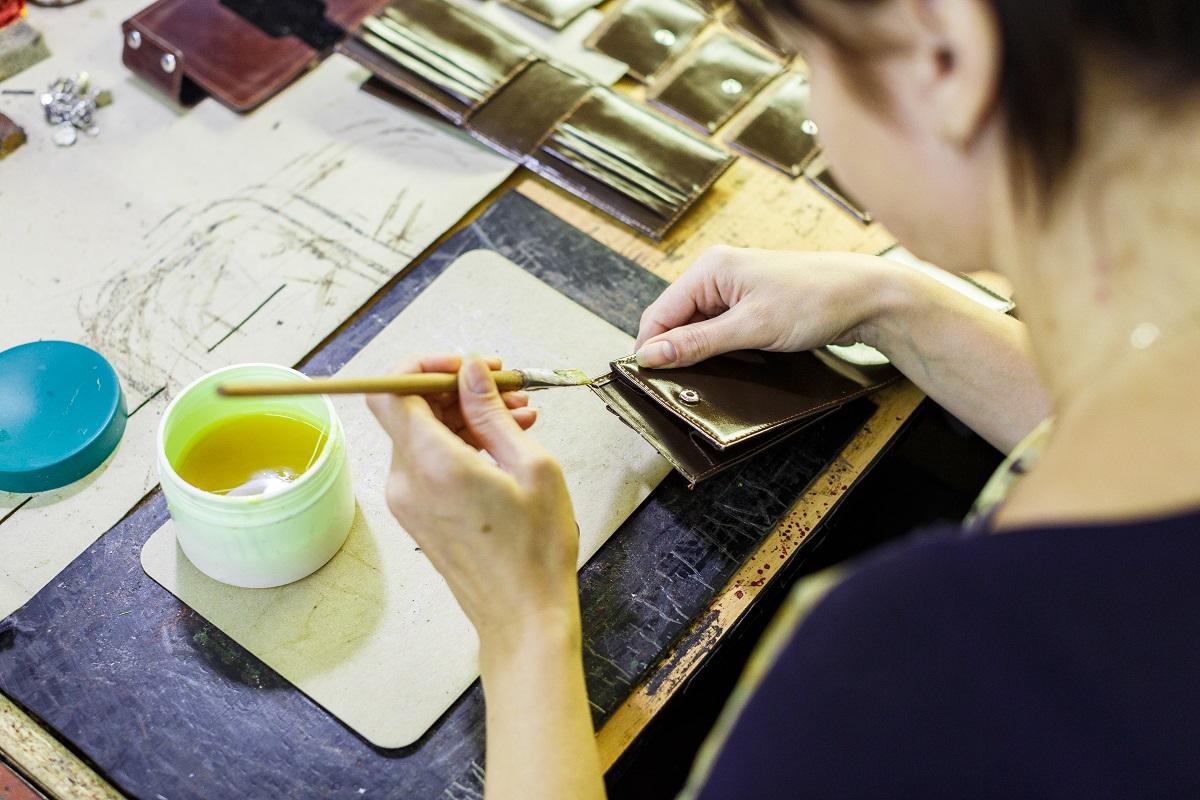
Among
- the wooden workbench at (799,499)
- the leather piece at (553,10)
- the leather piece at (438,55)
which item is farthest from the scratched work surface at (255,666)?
the leather piece at (553,10)

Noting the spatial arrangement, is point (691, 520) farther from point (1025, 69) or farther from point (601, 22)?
point (601, 22)

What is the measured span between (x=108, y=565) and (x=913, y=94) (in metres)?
0.85

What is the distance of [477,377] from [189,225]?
632mm

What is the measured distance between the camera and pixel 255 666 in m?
0.94

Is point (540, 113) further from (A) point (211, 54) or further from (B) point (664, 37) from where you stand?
(A) point (211, 54)

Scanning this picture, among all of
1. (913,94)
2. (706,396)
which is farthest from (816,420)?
(913,94)

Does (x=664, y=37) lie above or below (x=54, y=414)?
above

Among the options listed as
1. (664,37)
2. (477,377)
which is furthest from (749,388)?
(664,37)

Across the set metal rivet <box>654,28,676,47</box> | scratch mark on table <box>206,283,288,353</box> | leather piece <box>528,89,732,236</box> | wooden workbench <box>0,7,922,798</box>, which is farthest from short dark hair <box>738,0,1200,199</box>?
Answer: metal rivet <box>654,28,676,47</box>

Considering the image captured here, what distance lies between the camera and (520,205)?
1.32 m

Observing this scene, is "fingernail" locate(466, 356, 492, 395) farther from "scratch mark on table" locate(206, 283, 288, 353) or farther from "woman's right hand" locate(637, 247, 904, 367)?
"scratch mark on table" locate(206, 283, 288, 353)

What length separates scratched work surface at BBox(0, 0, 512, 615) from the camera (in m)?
1.15

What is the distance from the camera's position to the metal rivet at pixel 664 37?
1.50 m

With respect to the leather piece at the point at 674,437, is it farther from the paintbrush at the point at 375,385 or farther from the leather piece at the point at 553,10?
the leather piece at the point at 553,10
